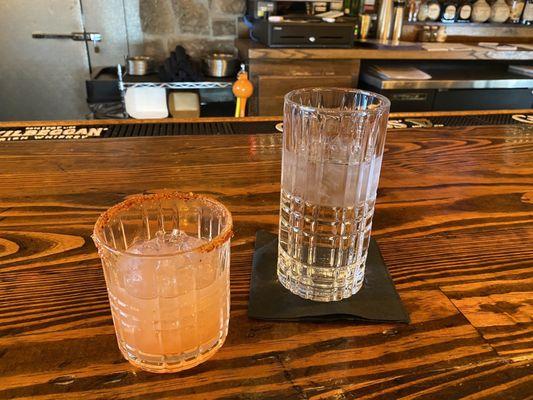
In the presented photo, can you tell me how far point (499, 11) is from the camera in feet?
11.1

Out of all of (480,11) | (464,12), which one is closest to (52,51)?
(464,12)

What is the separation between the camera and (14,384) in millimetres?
411

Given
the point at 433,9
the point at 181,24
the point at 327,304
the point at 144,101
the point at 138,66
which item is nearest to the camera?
the point at 327,304

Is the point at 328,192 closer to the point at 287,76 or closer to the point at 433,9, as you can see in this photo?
the point at 287,76

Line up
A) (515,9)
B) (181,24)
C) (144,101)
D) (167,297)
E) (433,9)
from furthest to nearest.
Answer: (515,9)
(433,9)
(181,24)
(144,101)
(167,297)

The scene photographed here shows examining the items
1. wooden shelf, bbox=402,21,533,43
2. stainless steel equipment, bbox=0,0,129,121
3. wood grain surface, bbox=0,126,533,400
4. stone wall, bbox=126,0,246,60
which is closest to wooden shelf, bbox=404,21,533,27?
wooden shelf, bbox=402,21,533,43

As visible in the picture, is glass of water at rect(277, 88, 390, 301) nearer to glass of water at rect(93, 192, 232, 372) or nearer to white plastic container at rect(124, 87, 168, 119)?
glass of water at rect(93, 192, 232, 372)

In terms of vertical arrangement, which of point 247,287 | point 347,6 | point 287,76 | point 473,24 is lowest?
point 287,76

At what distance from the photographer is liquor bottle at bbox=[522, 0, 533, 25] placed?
342 centimetres

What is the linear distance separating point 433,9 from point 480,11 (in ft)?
1.18

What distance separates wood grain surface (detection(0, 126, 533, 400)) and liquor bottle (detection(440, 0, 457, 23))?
272 centimetres

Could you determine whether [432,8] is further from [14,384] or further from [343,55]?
[14,384]

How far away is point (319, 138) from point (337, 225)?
101 millimetres

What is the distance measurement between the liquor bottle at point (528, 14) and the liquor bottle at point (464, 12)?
45cm
